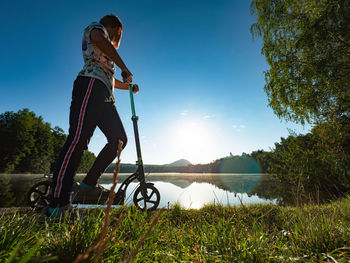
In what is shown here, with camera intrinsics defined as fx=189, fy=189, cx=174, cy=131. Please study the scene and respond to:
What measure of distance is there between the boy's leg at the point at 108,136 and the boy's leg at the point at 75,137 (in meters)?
0.21

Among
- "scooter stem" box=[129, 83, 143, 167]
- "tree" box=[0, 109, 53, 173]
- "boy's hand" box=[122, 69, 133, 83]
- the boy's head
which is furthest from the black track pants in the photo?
"tree" box=[0, 109, 53, 173]

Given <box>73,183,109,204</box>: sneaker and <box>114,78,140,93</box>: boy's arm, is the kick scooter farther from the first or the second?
<box>73,183,109,204</box>: sneaker

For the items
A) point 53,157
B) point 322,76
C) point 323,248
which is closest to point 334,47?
point 322,76

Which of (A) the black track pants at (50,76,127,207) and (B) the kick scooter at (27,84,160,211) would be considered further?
(B) the kick scooter at (27,84,160,211)

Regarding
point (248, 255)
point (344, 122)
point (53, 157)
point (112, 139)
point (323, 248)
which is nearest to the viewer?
point (248, 255)

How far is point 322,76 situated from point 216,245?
7.05 m

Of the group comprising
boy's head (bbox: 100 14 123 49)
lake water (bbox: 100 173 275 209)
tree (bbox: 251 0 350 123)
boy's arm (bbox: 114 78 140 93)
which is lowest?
lake water (bbox: 100 173 275 209)

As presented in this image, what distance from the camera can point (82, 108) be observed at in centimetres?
181

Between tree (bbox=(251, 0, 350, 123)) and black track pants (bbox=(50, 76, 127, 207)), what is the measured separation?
6.83 metres

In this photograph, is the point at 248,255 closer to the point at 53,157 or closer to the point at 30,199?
the point at 30,199

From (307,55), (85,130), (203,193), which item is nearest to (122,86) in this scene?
(85,130)

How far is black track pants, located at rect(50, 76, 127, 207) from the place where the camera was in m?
1.65

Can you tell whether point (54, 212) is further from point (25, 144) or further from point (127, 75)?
point (25, 144)

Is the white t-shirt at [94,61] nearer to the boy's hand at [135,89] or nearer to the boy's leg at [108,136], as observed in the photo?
the boy's leg at [108,136]
